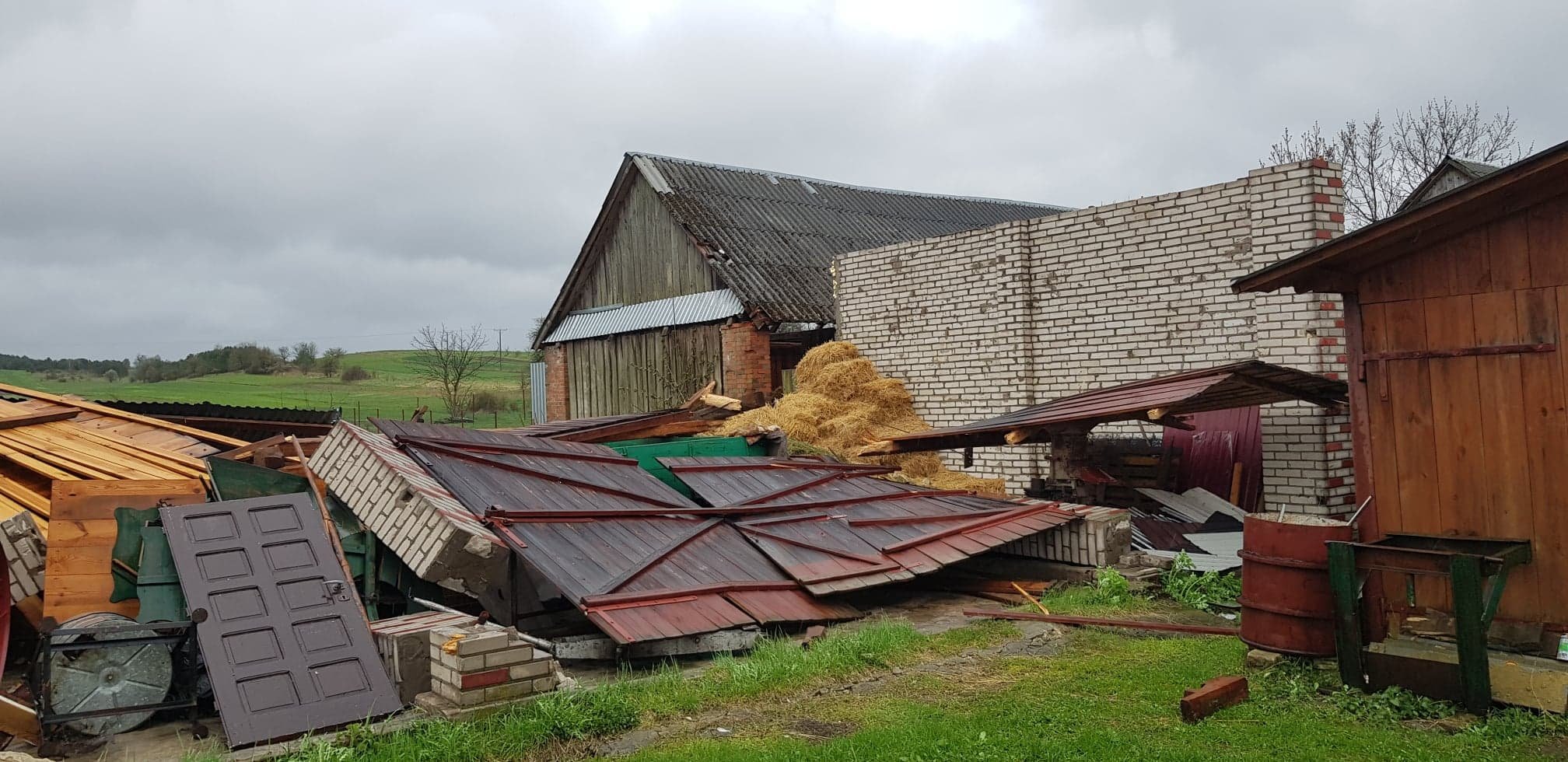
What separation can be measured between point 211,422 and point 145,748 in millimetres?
8252

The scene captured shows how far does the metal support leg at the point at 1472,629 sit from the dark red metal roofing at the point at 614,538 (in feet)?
13.4

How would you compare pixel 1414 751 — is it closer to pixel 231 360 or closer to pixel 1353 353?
pixel 1353 353

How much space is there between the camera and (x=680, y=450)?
10766 millimetres

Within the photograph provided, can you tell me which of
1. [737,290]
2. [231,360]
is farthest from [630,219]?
[231,360]

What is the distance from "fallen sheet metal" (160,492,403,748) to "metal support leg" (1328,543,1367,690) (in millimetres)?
5044

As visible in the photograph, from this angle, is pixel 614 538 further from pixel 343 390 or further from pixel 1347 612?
pixel 343 390

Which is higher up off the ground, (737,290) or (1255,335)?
(737,290)

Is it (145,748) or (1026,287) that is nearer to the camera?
(145,748)

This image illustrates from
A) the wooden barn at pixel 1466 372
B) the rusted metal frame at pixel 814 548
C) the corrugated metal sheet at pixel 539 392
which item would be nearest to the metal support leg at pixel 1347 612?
the wooden barn at pixel 1466 372

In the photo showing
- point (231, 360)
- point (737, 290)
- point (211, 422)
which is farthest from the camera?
point (231, 360)

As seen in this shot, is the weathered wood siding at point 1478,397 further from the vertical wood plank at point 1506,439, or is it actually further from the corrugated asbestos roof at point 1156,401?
the corrugated asbestos roof at point 1156,401

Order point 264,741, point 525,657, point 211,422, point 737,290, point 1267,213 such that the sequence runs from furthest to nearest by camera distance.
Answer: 1. point 737,290
2. point 211,422
3. point 1267,213
4. point 525,657
5. point 264,741

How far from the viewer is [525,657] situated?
17.5 ft

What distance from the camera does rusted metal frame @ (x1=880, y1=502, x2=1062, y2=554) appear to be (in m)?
8.64
